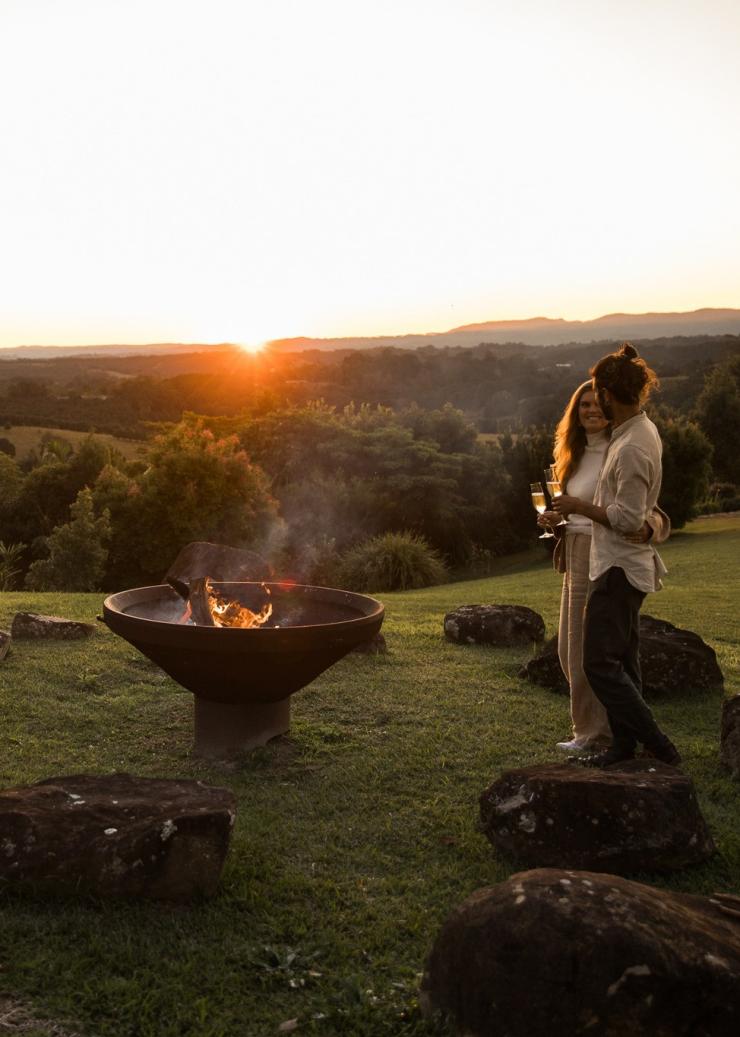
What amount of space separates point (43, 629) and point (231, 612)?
Result: 3.45 meters

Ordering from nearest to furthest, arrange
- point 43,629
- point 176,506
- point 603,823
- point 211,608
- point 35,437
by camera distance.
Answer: point 603,823
point 211,608
point 43,629
point 176,506
point 35,437

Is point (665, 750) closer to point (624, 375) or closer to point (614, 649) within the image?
point (614, 649)

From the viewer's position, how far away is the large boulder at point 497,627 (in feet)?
30.8

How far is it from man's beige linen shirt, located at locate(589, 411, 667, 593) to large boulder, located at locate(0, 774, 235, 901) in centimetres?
257

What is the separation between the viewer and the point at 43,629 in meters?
9.04

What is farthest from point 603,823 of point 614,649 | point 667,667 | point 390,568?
point 390,568

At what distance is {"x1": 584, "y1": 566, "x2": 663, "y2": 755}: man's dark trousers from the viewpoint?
5160 mm

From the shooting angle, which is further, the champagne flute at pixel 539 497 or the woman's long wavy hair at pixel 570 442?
the woman's long wavy hair at pixel 570 442

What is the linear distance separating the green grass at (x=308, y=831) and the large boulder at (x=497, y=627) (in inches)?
7.9

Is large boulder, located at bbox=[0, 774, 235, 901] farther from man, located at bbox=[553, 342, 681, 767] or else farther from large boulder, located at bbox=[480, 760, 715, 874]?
man, located at bbox=[553, 342, 681, 767]

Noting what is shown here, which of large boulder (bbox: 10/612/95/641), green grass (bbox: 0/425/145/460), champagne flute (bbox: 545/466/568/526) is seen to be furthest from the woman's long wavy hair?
green grass (bbox: 0/425/145/460)

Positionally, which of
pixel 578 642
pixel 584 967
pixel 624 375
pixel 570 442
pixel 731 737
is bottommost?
pixel 731 737

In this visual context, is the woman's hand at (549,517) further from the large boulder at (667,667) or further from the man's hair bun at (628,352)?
the large boulder at (667,667)

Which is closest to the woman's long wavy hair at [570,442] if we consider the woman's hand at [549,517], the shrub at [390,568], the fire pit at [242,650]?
the woman's hand at [549,517]
